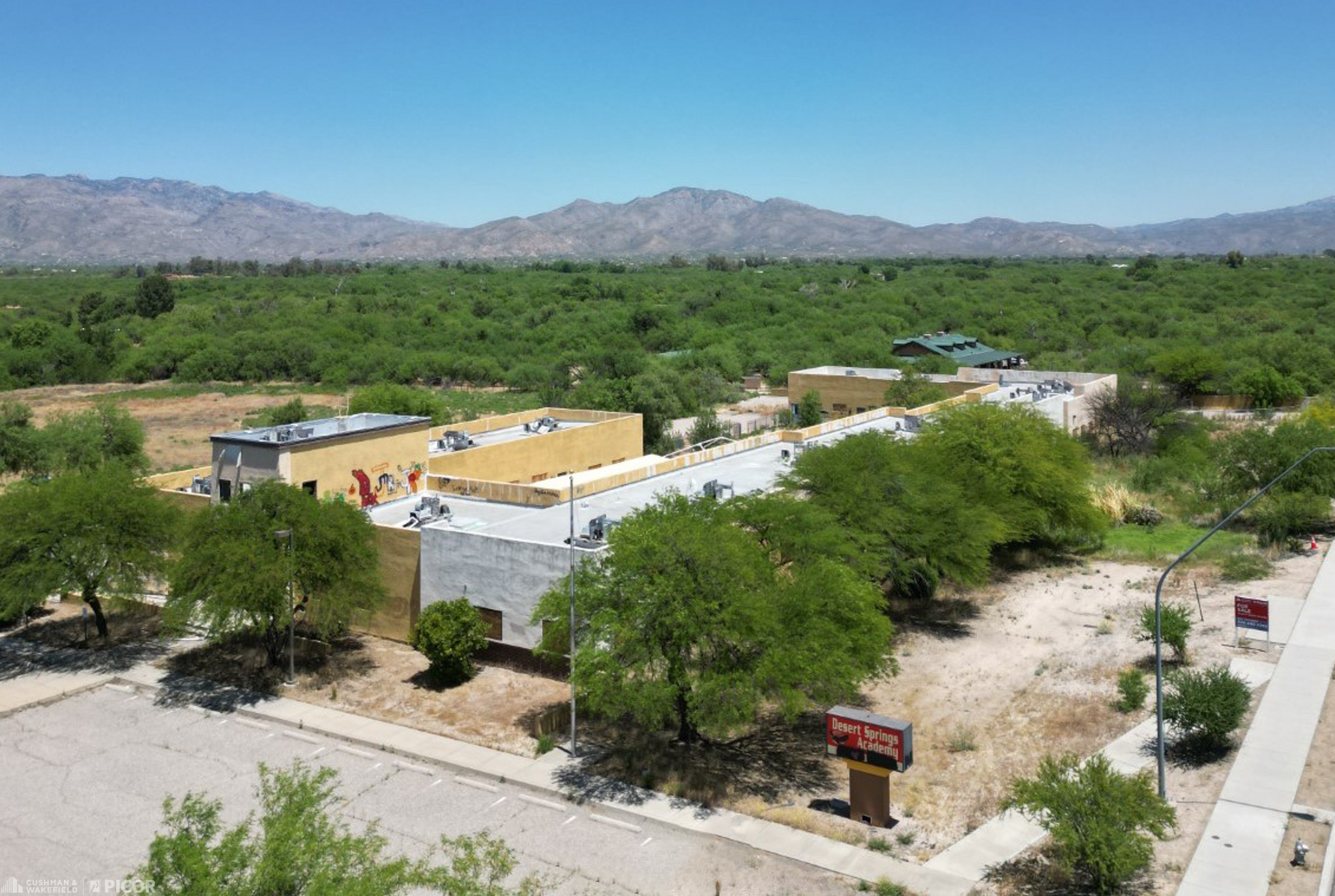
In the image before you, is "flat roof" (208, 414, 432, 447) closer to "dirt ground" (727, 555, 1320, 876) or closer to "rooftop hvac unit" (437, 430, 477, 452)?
"rooftop hvac unit" (437, 430, 477, 452)

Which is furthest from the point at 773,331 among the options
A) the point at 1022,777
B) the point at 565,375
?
the point at 1022,777

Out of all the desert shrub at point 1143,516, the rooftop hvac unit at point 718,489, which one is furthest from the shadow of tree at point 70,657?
the desert shrub at point 1143,516

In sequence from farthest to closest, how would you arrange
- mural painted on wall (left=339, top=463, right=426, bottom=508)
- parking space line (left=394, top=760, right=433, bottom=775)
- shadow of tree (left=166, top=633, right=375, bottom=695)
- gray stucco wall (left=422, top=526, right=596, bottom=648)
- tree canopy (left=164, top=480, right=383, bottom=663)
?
mural painted on wall (left=339, top=463, right=426, bottom=508), shadow of tree (left=166, top=633, right=375, bottom=695), gray stucco wall (left=422, top=526, right=596, bottom=648), tree canopy (left=164, top=480, right=383, bottom=663), parking space line (left=394, top=760, right=433, bottom=775)

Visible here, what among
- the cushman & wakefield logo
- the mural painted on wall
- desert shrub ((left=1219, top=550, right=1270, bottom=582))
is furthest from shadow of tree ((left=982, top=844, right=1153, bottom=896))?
the mural painted on wall

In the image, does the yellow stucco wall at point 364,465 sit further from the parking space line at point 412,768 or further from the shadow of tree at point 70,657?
the parking space line at point 412,768

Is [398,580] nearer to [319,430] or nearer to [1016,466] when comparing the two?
[319,430]

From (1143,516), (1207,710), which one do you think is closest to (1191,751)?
(1207,710)
